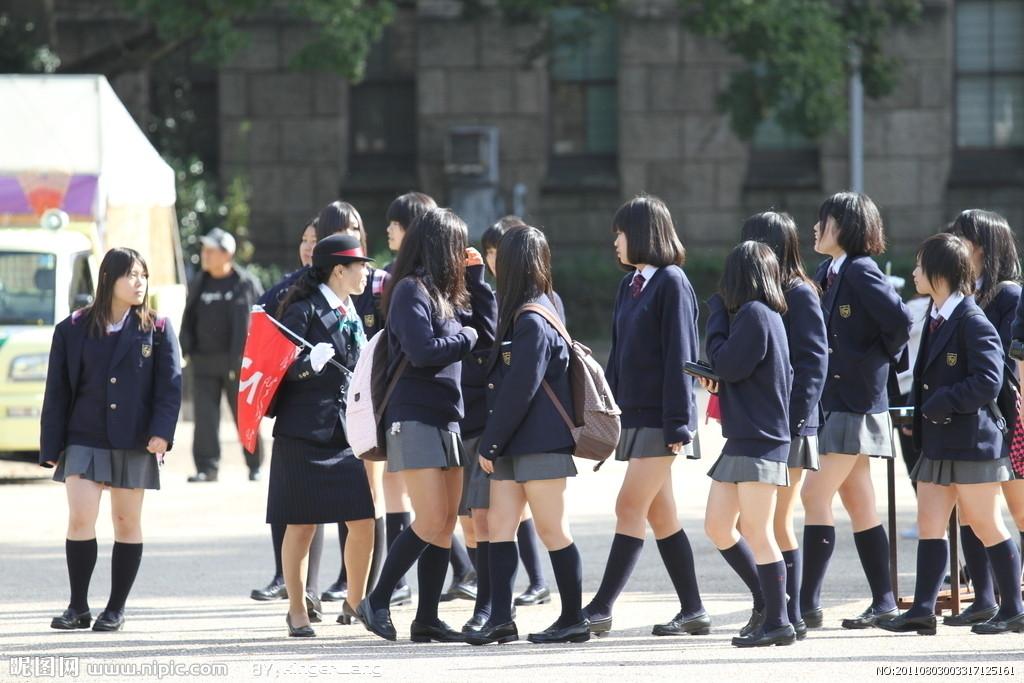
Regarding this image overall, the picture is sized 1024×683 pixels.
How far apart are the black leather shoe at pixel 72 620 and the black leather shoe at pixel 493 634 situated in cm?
190

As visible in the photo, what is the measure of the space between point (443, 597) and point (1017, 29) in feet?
58.6

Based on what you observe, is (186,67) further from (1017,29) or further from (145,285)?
(145,285)

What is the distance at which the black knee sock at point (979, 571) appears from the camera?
759 cm

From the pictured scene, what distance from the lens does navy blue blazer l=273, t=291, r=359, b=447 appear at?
7488mm

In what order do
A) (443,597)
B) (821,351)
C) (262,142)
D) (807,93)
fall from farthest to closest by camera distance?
(262,142), (807,93), (443,597), (821,351)

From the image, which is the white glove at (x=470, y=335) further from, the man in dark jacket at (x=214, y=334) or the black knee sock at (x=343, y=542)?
the man in dark jacket at (x=214, y=334)

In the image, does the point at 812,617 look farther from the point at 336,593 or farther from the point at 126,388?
the point at 126,388

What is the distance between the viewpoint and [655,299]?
738 centimetres

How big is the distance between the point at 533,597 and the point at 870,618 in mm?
1807

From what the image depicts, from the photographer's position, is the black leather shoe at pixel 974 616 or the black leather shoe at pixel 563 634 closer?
the black leather shoe at pixel 563 634

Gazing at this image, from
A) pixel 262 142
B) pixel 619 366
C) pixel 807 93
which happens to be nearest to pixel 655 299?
pixel 619 366

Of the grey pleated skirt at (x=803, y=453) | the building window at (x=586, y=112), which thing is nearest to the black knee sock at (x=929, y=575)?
the grey pleated skirt at (x=803, y=453)

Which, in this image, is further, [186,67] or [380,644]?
[186,67]

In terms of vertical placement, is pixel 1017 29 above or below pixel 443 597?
above
